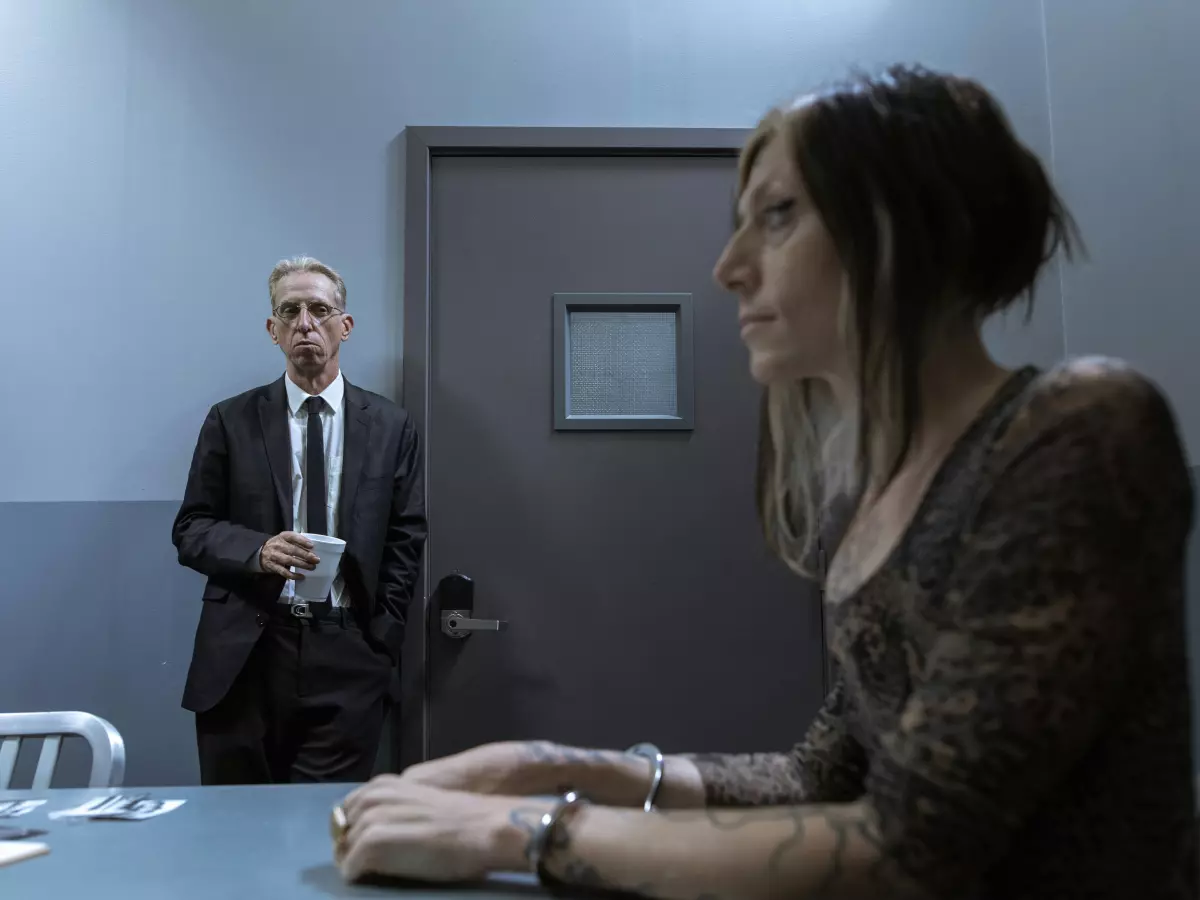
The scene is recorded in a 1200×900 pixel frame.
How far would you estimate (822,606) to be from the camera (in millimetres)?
2500

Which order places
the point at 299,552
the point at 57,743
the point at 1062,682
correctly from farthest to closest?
the point at 299,552 < the point at 57,743 < the point at 1062,682

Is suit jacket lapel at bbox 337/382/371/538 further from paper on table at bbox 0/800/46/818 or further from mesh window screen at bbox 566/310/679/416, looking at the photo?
paper on table at bbox 0/800/46/818

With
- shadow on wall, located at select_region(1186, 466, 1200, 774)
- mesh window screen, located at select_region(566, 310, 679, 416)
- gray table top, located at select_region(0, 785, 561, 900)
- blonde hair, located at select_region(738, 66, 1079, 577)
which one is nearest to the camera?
blonde hair, located at select_region(738, 66, 1079, 577)

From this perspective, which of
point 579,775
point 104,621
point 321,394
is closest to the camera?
point 579,775

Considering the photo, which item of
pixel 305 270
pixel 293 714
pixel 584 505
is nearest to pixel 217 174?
pixel 305 270

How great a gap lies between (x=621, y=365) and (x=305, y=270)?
92 cm

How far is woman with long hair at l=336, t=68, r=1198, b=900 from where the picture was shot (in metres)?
0.55

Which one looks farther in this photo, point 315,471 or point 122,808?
point 315,471

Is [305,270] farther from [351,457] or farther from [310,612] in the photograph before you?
[310,612]

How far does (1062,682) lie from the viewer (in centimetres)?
53

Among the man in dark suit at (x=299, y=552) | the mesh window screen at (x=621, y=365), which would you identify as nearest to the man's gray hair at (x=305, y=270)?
the man in dark suit at (x=299, y=552)

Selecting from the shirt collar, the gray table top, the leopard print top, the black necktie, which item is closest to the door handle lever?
the black necktie

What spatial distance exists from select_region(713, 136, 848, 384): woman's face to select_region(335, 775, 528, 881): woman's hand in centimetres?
46

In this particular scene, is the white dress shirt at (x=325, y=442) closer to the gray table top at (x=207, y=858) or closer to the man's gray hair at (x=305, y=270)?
the man's gray hair at (x=305, y=270)
